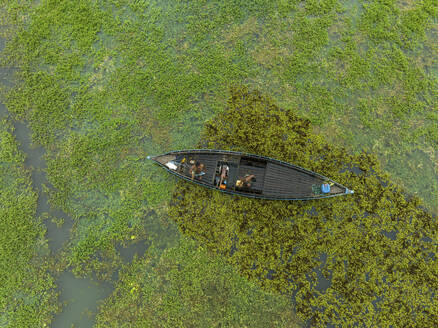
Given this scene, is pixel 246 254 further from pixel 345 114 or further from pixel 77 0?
pixel 77 0

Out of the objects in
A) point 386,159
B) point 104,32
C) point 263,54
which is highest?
point 104,32

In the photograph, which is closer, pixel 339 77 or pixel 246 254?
pixel 246 254

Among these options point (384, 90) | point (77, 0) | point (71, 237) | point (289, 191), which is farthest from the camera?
point (77, 0)

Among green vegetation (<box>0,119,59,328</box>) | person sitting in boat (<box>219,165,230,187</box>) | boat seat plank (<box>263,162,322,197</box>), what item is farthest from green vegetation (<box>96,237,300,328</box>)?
boat seat plank (<box>263,162,322,197</box>)

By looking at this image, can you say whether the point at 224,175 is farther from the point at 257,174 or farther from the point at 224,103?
the point at 224,103

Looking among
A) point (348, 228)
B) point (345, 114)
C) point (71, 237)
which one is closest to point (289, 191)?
point (348, 228)

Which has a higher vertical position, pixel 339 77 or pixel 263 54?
pixel 263 54

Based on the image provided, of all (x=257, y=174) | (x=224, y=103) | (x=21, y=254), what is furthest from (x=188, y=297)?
(x=224, y=103)
